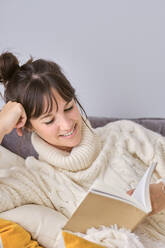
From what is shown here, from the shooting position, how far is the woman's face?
136 centimetres

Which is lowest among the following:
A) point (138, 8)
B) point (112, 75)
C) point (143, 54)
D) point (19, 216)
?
point (19, 216)

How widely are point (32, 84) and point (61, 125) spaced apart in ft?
0.66

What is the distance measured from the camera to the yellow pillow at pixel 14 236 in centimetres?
111

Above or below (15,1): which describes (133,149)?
below

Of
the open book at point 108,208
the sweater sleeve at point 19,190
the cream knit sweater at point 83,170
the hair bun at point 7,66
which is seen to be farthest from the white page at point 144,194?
the hair bun at point 7,66

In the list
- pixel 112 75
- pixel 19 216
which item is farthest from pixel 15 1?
pixel 19 216

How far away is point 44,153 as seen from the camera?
56.4 inches

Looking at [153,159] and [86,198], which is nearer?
[86,198]

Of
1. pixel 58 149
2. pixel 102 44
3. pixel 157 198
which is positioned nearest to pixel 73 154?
pixel 58 149

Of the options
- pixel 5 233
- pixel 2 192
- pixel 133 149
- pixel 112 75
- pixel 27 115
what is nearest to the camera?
pixel 5 233

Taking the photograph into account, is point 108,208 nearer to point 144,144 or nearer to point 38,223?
point 38,223

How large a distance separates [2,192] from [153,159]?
63 cm

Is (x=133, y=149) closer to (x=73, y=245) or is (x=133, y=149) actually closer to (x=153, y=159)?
(x=153, y=159)

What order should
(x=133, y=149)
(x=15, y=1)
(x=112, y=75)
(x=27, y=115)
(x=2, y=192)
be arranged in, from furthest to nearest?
(x=15, y=1), (x=112, y=75), (x=133, y=149), (x=27, y=115), (x=2, y=192)
